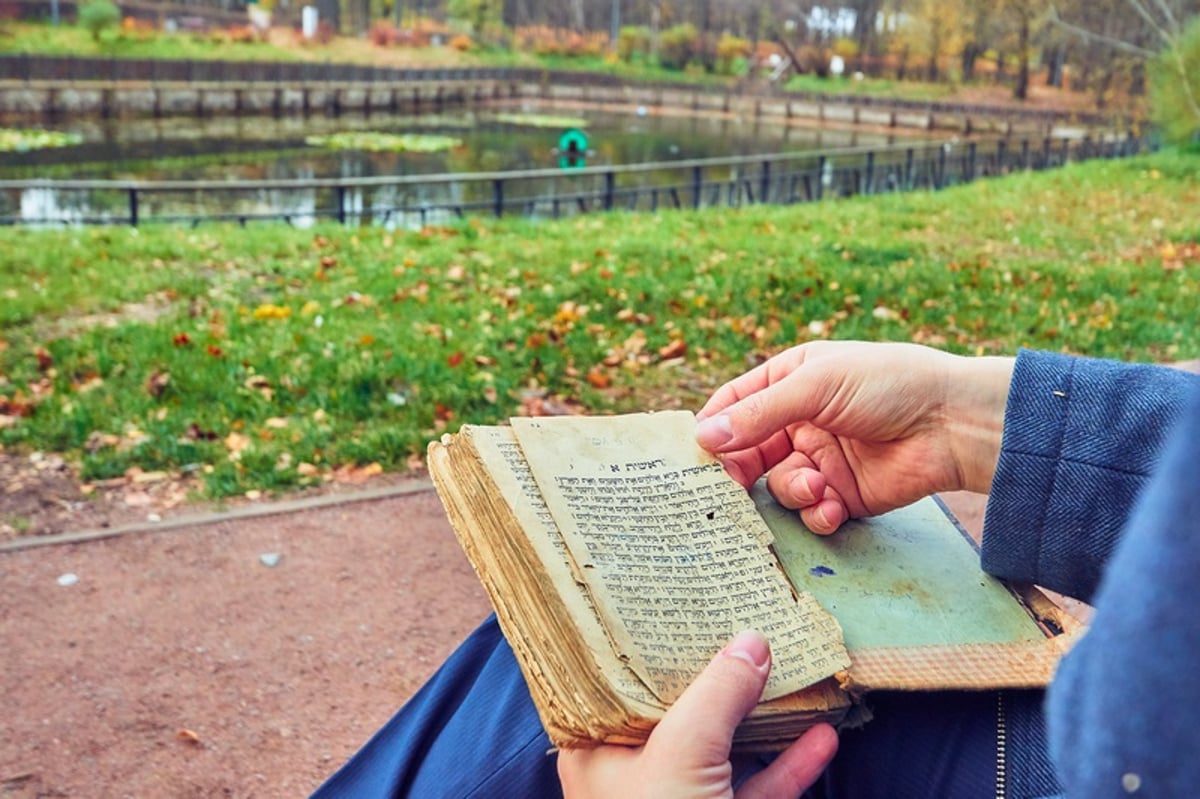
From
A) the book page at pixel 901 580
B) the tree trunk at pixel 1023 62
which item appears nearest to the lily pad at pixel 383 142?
the tree trunk at pixel 1023 62

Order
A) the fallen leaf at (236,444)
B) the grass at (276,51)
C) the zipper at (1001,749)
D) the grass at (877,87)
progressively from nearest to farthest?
the zipper at (1001,749) → the fallen leaf at (236,444) → the grass at (276,51) → the grass at (877,87)

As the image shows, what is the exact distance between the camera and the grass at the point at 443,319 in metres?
4.17

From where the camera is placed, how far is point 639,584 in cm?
123

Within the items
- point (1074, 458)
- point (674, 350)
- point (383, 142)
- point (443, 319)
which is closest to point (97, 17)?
point (383, 142)

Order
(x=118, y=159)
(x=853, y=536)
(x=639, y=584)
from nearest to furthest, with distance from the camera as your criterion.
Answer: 1. (x=639, y=584)
2. (x=853, y=536)
3. (x=118, y=159)

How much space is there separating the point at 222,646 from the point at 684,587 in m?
1.93

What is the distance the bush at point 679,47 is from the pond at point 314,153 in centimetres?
1688

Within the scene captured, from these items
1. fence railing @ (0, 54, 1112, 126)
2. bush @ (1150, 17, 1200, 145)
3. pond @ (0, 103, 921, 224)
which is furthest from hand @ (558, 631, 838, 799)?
fence railing @ (0, 54, 1112, 126)

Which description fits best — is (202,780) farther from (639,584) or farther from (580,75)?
(580,75)

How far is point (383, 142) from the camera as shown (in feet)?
82.2

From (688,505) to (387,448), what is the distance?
109 inches

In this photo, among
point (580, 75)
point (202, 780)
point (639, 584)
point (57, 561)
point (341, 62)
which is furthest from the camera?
point (580, 75)

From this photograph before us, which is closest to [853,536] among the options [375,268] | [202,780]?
[202,780]

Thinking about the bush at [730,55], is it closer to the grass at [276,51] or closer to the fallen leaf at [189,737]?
the grass at [276,51]
